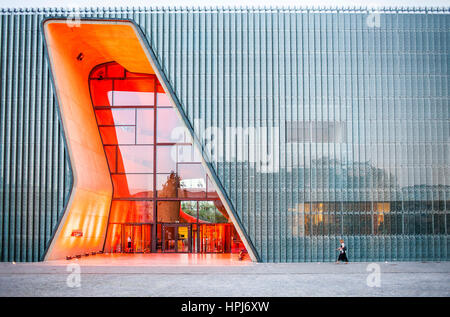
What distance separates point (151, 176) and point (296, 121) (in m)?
9.39

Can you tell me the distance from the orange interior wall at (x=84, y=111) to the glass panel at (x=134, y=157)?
1.05 m

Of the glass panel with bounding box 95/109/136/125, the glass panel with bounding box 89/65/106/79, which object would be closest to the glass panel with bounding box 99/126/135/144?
the glass panel with bounding box 95/109/136/125

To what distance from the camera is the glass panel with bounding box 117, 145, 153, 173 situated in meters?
28.6

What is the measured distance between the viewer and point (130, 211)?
29000 mm

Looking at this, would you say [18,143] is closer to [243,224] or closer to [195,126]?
[195,126]

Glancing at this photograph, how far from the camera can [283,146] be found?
76.8 ft

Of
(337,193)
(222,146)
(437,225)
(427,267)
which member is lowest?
(427,267)

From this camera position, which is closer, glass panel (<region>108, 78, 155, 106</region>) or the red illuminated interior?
the red illuminated interior

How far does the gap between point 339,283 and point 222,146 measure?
9656mm

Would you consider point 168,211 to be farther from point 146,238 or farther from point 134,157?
point 134,157

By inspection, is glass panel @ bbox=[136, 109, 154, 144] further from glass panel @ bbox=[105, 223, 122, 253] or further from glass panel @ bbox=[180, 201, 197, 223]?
glass panel @ bbox=[105, 223, 122, 253]

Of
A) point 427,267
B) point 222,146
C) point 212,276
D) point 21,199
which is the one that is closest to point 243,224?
Result: point 222,146

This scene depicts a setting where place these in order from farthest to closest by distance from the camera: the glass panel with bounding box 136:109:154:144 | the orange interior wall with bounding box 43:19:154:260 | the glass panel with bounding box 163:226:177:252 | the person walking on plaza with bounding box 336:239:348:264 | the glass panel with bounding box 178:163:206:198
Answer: the glass panel with bounding box 163:226:177:252, the glass panel with bounding box 136:109:154:144, the glass panel with bounding box 178:163:206:198, the orange interior wall with bounding box 43:19:154:260, the person walking on plaza with bounding box 336:239:348:264

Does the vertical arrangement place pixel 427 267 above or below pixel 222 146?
below
